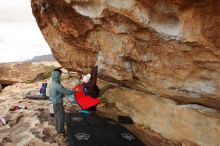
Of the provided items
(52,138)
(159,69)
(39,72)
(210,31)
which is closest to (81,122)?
(52,138)

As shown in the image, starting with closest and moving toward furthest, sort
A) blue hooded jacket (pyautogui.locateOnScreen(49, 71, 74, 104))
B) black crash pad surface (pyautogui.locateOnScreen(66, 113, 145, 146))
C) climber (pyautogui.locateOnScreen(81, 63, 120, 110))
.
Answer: black crash pad surface (pyautogui.locateOnScreen(66, 113, 145, 146)) < blue hooded jacket (pyautogui.locateOnScreen(49, 71, 74, 104)) < climber (pyautogui.locateOnScreen(81, 63, 120, 110))

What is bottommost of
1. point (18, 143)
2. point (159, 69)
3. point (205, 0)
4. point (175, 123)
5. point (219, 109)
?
point (18, 143)

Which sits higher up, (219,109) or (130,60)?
(130,60)

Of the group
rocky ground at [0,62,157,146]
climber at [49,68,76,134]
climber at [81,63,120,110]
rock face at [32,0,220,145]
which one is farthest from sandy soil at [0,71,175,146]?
climber at [81,63,120,110]

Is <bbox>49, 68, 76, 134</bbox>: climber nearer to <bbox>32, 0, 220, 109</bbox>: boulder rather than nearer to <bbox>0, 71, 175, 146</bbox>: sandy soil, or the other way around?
<bbox>0, 71, 175, 146</bbox>: sandy soil

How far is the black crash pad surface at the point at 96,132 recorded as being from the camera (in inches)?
359

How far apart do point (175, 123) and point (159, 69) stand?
174cm

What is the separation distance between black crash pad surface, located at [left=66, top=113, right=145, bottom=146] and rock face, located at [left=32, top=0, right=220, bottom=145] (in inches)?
39.0

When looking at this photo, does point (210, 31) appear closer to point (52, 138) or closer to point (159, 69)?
point (159, 69)

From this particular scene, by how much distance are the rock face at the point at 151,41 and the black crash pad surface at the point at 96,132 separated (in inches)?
39.0

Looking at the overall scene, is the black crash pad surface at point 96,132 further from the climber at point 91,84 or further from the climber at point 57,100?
the climber at point 91,84

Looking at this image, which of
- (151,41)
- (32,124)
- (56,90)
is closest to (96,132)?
(56,90)

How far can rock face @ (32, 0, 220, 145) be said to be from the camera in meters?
6.44

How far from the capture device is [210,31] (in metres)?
6.18
